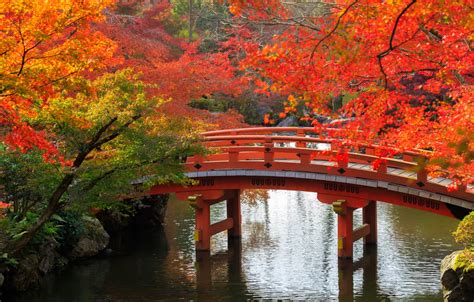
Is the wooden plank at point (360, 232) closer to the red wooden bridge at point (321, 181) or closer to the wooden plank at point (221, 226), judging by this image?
the red wooden bridge at point (321, 181)

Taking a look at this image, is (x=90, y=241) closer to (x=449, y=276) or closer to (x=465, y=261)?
(x=449, y=276)

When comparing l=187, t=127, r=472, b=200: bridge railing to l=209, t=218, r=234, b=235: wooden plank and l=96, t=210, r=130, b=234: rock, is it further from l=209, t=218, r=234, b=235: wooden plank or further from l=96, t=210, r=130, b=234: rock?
l=96, t=210, r=130, b=234: rock

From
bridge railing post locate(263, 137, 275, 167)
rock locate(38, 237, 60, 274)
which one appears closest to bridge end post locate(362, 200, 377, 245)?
bridge railing post locate(263, 137, 275, 167)

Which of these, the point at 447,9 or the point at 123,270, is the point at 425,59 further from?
the point at 123,270

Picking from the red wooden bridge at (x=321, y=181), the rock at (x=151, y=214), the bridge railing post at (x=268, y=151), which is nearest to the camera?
the red wooden bridge at (x=321, y=181)

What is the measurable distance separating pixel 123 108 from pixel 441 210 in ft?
26.6

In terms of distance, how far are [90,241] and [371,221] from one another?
8.38m

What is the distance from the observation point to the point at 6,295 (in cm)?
1650

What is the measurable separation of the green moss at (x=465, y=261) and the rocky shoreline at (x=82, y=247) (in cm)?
835

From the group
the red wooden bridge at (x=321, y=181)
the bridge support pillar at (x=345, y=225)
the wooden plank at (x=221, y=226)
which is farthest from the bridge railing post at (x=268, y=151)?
the wooden plank at (x=221, y=226)

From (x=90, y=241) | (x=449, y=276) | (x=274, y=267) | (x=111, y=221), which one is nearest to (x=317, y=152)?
(x=274, y=267)

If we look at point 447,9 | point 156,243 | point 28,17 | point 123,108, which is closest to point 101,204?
point 123,108

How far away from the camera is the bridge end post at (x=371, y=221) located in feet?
69.5

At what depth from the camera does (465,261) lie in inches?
534
